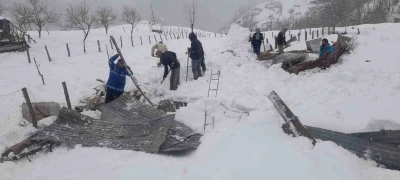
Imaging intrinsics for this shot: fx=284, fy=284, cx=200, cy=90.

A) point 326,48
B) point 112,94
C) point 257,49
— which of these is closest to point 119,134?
point 112,94

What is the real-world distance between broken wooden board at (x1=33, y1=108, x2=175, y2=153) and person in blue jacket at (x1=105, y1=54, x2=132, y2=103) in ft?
4.53

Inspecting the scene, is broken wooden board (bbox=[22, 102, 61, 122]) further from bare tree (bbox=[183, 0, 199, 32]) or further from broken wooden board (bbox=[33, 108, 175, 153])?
bare tree (bbox=[183, 0, 199, 32])

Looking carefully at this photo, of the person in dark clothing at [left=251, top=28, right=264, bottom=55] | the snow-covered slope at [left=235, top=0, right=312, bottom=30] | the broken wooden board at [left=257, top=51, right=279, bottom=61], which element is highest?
the snow-covered slope at [left=235, top=0, right=312, bottom=30]

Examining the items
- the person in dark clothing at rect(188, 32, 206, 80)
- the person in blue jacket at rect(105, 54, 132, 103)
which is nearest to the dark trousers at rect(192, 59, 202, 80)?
the person in dark clothing at rect(188, 32, 206, 80)

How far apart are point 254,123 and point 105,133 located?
3.05m

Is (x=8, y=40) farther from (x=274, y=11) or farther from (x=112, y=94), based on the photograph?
(x=274, y=11)

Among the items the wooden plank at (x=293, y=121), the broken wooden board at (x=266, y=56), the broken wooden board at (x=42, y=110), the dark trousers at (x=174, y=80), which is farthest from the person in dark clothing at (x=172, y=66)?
the broken wooden board at (x=266, y=56)

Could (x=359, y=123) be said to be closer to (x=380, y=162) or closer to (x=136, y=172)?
(x=380, y=162)

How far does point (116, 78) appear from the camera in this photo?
24.6 feet

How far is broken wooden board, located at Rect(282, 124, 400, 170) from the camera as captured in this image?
421 centimetres

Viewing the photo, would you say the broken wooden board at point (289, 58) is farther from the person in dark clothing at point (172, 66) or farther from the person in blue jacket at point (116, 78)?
the person in blue jacket at point (116, 78)

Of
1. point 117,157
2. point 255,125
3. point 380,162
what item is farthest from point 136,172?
point 380,162

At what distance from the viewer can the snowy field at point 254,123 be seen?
13.8 ft

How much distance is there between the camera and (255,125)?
18.9ft
